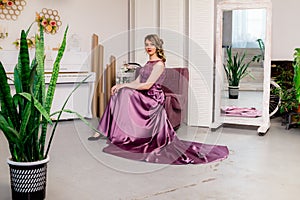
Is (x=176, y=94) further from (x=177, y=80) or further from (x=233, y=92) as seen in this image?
(x=233, y=92)

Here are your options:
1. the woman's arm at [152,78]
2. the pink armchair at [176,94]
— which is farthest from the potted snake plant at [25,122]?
the pink armchair at [176,94]

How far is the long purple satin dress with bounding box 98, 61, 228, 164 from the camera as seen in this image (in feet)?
13.2

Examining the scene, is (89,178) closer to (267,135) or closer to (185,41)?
(267,135)

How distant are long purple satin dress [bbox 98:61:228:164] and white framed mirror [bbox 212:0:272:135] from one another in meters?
1.29

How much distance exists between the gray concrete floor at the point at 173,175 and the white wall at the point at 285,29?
204cm

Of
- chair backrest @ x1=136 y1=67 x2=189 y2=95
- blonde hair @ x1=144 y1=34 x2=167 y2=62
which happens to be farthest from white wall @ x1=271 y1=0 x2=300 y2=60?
blonde hair @ x1=144 y1=34 x2=167 y2=62

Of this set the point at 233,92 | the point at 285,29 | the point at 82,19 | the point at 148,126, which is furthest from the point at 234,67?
the point at 82,19

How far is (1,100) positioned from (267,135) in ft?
12.2

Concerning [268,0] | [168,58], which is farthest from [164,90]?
[268,0]

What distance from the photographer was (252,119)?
540 centimetres

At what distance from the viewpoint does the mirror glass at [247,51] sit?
17.3 feet

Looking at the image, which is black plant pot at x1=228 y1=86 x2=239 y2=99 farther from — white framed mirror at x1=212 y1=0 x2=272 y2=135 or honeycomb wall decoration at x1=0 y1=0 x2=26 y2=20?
honeycomb wall decoration at x1=0 y1=0 x2=26 y2=20

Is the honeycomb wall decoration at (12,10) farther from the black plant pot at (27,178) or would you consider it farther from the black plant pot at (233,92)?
the black plant pot at (27,178)

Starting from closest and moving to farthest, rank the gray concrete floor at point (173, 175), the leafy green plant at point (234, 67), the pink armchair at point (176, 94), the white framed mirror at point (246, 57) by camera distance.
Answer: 1. the gray concrete floor at point (173, 175)
2. the pink armchair at point (176, 94)
3. the white framed mirror at point (246, 57)
4. the leafy green plant at point (234, 67)
